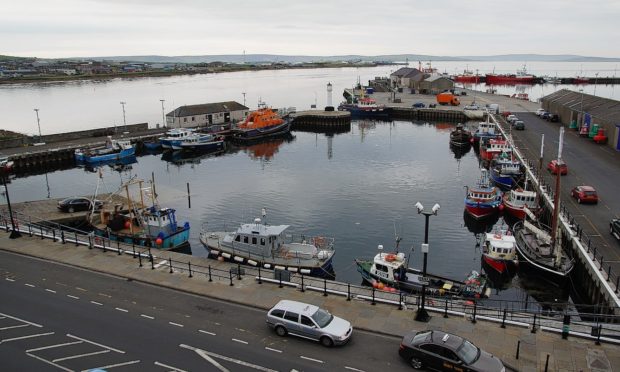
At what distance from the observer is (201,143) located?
9581cm

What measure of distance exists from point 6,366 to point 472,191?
45854mm

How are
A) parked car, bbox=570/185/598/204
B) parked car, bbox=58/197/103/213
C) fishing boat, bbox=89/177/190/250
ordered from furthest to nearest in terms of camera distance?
parked car, bbox=58/197/103/213
parked car, bbox=570/185/598/204
fishing boat, bbox=89/177/190/250

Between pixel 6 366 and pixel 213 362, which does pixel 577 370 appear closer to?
pixel 213 362

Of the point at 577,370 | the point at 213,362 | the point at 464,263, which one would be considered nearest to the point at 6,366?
the point at 213,362

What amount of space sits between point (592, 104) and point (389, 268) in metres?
66.2

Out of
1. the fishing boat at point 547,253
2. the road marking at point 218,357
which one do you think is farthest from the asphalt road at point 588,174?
the road marking at point 218,357

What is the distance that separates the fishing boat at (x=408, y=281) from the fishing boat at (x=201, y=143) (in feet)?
212

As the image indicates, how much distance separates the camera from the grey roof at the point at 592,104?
71.9m

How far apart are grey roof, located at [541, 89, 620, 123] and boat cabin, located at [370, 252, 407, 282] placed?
5052 cm

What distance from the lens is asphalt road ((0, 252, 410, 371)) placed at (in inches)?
828

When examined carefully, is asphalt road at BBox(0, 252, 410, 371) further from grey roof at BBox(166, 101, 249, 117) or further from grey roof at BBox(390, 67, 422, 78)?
grey roof at BBox(390, 67, 422, 78)

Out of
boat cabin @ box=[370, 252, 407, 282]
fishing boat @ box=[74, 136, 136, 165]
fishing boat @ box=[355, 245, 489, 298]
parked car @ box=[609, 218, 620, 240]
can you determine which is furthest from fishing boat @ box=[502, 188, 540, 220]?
fishing boat @ box=[74, 136, 136, 165]

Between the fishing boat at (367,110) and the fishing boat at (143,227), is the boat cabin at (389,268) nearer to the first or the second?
the fishing boat at (143,227)

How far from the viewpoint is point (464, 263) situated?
141 ft
